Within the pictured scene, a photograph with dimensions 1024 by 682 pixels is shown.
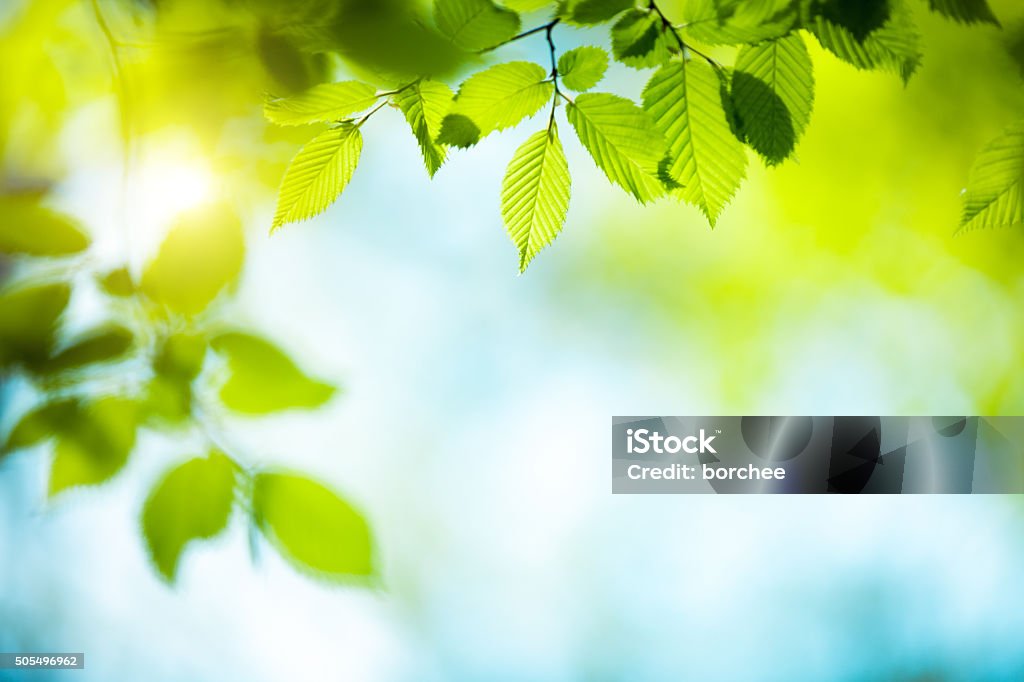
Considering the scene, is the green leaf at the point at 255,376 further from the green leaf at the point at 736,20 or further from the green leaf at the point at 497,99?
the green leaf at the point at 736,20

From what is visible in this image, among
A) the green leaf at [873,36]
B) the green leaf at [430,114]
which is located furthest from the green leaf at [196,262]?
the green leaf at [873,36]

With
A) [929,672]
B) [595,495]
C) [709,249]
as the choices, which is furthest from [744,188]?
[929,672]

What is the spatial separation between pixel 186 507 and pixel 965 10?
2.16ft

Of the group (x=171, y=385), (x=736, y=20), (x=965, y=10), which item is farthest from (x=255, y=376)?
(x=965, y=10)

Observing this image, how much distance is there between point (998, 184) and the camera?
1.47 ft

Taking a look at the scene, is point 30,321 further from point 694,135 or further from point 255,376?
point 694,135

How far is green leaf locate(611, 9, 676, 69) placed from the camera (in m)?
0.33

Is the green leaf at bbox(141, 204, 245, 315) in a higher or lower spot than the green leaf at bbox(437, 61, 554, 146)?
lower

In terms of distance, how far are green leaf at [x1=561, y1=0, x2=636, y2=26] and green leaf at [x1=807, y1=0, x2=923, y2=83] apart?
114mm

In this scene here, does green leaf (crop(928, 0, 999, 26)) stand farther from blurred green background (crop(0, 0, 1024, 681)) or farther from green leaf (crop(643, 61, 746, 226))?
blurred green background (crop(0, 0, 1024, 681))

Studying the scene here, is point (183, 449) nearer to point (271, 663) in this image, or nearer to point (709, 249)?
point (271, 663)

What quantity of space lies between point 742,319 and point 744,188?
14cm

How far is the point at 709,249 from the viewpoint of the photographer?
619 millimetres

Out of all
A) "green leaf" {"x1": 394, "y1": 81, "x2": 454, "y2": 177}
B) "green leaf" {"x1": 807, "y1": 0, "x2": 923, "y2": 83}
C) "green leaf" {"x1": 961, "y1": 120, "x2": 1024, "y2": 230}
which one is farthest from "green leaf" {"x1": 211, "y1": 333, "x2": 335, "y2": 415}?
"green leaf" {"x1": 961, "y1": 120, "x2": 1024, "y2": 230}
